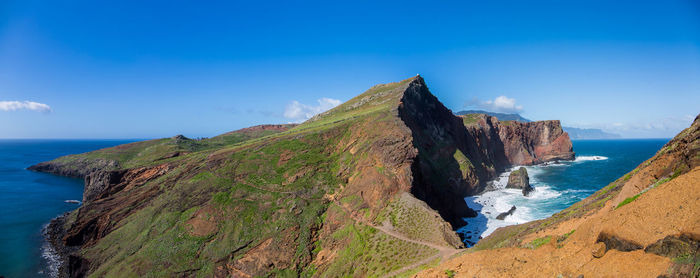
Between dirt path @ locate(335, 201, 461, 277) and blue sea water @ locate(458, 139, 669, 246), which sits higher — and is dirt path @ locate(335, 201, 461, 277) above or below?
above

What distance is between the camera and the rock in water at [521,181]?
2613 inches

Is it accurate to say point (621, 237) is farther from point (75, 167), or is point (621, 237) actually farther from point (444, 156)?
point (75, 167)

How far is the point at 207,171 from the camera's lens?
45.8 m

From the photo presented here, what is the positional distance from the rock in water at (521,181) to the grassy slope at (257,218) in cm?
4277

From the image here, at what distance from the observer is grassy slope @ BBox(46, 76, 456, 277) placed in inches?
1252

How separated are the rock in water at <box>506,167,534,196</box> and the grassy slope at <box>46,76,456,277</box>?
42769 millimetres

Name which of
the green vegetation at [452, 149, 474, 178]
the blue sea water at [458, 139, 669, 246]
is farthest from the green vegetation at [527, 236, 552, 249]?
the green vegetation at [452, 149, 474, 178]

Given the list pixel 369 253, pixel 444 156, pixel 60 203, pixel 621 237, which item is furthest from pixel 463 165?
pixel 60 203

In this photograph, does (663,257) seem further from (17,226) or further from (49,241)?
(17,226)

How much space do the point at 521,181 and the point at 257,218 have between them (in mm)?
65211

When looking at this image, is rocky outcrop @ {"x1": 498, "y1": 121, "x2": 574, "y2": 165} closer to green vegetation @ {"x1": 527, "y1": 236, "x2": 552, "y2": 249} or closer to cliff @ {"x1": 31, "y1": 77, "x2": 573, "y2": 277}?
cliff @ {"x1": 31, "y1": 77, "x2": 573, "y2": 277}

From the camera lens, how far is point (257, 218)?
121 feet

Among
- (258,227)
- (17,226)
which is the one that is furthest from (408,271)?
(17,226)

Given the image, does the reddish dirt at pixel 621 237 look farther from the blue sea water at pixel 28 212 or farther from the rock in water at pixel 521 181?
the rock in water at pixel 521 181
